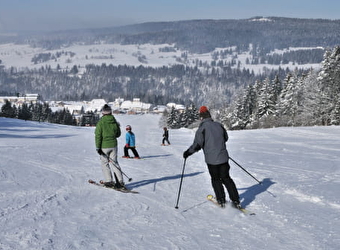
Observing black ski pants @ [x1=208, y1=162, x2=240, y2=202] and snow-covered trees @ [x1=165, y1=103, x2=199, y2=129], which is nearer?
black ski pants @ [x1=208, y1=162, x2=240, y2=202]

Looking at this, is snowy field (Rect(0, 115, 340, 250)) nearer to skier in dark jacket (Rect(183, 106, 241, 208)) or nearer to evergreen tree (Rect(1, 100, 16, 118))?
skier in dark jacket (Rect(183, 106, 241, 208))

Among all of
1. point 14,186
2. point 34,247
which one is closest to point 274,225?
point 34,247

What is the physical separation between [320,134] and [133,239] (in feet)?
83.9

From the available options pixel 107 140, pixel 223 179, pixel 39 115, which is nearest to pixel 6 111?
pixel 39 115

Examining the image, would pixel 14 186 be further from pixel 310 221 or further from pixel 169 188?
pixel 310 221

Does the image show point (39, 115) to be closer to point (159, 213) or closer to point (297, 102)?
point (297, 102)

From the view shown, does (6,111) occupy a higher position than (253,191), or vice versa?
(253,191)

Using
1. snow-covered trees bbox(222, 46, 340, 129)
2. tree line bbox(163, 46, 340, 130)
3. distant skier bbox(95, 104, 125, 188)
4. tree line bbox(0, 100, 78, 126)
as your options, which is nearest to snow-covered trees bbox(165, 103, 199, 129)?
tree line bbox(163, 46, 340, 130)

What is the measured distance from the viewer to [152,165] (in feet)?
38.8

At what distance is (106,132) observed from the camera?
7012 mm

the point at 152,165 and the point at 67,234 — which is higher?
the point at 67,234

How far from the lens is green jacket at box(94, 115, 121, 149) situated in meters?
6.98

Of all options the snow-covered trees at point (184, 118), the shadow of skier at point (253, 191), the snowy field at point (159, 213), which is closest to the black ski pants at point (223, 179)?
the snowy field at point (159, 213)

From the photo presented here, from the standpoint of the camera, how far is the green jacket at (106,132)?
6984mm
